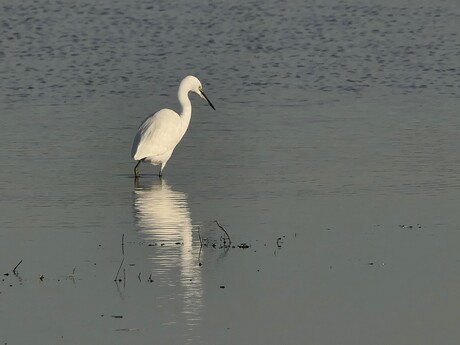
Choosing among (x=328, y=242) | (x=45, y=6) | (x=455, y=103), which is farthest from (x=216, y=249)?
(x=45, y=6)

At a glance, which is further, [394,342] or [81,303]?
[81,303]

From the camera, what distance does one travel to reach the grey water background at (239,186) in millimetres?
9203

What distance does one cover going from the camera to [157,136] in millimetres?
16500

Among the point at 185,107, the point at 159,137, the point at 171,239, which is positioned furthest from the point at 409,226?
the point at 185,107

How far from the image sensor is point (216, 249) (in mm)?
11398

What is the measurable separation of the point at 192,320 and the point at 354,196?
521 centimetres

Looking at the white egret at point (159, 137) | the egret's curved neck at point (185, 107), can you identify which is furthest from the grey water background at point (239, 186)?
the egret's curved neck at point (185, 107)

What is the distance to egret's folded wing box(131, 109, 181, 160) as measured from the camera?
16.3 m

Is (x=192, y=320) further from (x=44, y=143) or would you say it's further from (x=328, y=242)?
(x=44, y=143)

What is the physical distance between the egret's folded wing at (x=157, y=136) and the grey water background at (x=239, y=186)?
333mm

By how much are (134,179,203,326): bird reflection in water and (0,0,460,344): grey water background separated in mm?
33

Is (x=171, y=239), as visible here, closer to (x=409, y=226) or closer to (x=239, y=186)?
(x=409, y=226)

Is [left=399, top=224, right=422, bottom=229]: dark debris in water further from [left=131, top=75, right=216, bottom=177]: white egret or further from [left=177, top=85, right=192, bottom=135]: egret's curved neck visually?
[left=177, top=85, right=192, bottom=135]: egret's curved neck

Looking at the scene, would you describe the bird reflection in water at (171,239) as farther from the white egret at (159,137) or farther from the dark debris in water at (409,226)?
the dark debris in water at (409,226)
